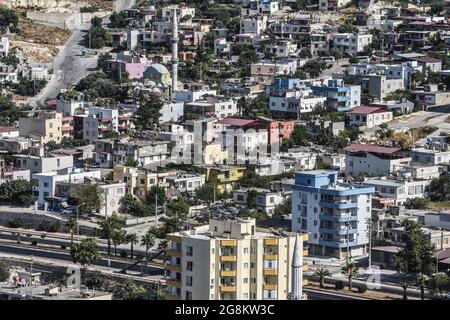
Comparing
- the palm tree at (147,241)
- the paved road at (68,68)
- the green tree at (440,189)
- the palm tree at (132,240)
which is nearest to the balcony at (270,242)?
the palm tree at (147,241)

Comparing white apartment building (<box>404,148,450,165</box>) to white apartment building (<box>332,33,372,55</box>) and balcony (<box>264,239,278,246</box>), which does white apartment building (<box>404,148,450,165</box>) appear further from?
balcony (<box>264,239,278,246</box>)

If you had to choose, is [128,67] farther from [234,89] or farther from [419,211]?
[419,211]

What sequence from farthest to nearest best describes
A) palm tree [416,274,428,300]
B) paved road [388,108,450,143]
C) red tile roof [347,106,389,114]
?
red tile roof [347,106,389,114] < paved road [388,108,450,143] < palm tree [416,274,428,300]

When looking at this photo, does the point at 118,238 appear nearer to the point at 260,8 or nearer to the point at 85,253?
the point at 85,253

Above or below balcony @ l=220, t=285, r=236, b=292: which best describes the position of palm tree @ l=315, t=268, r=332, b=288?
below

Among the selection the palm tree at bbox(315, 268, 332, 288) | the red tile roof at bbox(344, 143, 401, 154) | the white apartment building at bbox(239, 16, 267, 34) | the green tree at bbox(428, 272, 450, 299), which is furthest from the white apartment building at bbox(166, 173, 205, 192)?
the white apartment building at bbox(239, 16, 267, 34)

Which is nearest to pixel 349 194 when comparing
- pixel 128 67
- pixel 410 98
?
pixel 410 98

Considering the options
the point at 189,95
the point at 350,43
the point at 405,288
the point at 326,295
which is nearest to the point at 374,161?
the point at 189,95
